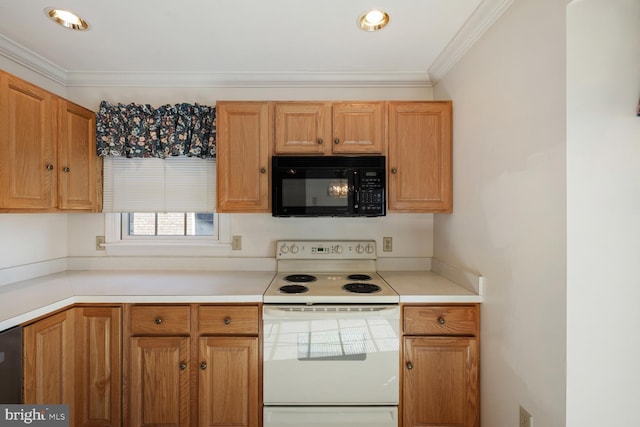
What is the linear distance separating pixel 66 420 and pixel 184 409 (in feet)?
1.96

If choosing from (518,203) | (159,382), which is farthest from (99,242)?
(518,203)

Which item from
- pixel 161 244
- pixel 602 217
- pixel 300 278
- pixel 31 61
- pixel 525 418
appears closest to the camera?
pixel 602 217

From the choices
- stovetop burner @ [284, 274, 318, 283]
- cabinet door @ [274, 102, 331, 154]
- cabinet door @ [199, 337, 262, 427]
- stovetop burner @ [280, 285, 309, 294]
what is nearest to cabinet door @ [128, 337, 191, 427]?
cabinet door @ [199, 337, 262, 427]

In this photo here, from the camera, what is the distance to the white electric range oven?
167 centimetres

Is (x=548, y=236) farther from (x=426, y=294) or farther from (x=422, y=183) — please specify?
(x=422, y=183)

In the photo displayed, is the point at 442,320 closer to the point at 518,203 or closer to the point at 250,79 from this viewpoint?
the point at 518,203

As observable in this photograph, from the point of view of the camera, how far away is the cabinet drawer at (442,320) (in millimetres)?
1705

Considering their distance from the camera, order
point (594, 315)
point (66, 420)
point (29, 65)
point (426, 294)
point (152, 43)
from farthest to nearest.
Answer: point (29, 65), point (152, 43), point (426, 294), point (66, 420), point (594, 315)

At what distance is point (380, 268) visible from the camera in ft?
7.82

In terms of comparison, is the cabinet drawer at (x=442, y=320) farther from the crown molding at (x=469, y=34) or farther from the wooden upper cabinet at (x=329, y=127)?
the crown molding at (x=469, y=34)

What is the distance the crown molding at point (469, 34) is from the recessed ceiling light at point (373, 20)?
46 centimetres

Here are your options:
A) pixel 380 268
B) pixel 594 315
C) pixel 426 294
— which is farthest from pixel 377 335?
pixel 594 315

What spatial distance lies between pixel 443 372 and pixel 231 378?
3.94ft

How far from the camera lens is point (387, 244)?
2385 mm
